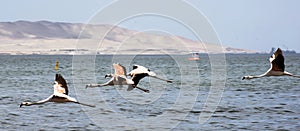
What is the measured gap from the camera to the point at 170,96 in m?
55.7

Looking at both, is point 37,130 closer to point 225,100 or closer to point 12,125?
point 12,125

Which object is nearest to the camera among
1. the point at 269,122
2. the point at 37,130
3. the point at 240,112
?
the point at 37,130

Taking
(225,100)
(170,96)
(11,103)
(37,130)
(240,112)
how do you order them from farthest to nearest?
(170,96), (225,100), (11,103), (240,112), (37,130)

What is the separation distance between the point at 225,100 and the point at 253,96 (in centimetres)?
494

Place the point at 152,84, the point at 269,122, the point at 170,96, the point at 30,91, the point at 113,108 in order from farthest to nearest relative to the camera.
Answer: the point at 152,84 → the point at 30,91 → the point at 170,96 → the point at 113,108 → the point at 269,122

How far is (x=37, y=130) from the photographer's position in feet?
114

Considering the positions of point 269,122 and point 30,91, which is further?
point 30,91

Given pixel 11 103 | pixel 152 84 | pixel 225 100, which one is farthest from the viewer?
pixel 152 84

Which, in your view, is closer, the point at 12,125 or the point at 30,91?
the point at 12,125

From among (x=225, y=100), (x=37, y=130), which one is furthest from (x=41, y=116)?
(x=225, y=100)

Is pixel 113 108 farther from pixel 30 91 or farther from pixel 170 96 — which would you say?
pixel 30 91

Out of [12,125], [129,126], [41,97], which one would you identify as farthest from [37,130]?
[41,97]

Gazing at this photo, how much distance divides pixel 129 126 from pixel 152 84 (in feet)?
110

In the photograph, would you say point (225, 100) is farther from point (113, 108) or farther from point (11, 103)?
point (11, 103)
